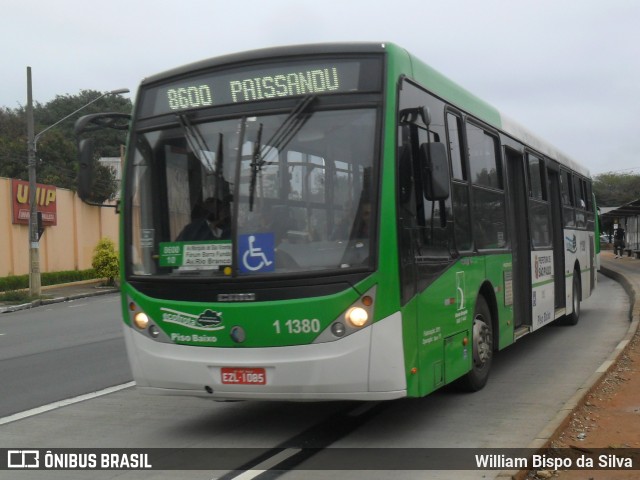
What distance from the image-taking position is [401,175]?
671cm

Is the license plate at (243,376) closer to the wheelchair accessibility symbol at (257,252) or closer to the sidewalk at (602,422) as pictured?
the wheelchair accessibility symbol at (257,252)

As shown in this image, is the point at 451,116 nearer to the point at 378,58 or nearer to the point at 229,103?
the point at 378,58

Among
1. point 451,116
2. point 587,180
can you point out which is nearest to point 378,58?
point 451,116

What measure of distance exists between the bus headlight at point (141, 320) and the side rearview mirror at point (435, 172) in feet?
8.74

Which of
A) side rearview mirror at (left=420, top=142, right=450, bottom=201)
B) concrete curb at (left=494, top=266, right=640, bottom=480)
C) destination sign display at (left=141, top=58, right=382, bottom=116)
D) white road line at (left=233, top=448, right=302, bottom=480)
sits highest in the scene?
destination sign display at (left=141, top=58, right=382, bottom=116)

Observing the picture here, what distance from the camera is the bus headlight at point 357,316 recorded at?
6336 millimetres

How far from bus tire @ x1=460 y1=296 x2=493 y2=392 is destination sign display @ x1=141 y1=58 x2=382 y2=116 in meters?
3.06

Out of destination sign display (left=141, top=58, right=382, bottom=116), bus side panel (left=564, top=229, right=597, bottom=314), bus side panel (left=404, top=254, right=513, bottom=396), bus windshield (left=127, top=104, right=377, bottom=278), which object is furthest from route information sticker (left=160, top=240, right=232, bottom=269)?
bus side panel (left=564, top=229, right=597, bottom=314)

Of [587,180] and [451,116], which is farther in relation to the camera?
[587,180]

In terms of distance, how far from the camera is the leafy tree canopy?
52875mm

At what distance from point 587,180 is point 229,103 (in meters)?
12.5

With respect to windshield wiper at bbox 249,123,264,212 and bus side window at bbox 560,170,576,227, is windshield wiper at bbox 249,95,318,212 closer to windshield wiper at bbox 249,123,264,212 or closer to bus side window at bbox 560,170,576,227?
windshield wiper at bbox 249,123,264,212

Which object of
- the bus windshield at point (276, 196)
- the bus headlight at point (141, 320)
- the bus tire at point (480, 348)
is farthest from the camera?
the bus tire at point (480, 348)

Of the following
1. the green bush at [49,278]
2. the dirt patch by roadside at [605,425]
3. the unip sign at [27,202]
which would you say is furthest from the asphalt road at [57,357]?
the unip sign at [27,202]
